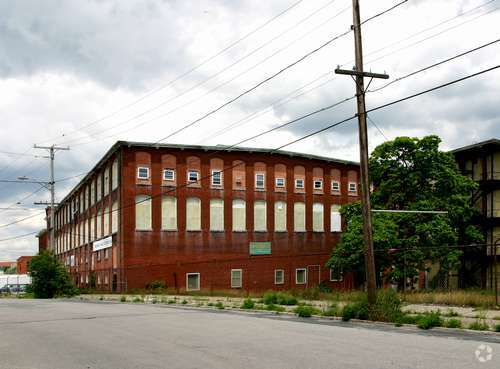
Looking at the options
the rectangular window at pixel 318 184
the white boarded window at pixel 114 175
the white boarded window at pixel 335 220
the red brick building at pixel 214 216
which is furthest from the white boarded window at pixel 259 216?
the white boarded window at pixel 114 175

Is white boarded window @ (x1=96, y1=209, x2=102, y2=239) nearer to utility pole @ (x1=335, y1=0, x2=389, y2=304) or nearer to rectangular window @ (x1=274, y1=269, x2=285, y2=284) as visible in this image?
rectangular window @ (x1=274, y1=269, x2=285, y2=284)

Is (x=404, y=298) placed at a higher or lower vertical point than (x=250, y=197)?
lower

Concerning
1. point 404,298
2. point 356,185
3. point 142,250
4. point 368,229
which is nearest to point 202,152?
point 142,250

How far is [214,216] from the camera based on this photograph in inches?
2170

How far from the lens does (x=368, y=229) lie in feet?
64.4

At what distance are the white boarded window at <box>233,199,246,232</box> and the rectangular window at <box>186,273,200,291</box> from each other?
18.1ft

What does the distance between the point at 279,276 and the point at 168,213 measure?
39.7 feet

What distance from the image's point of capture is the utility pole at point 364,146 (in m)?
19.5

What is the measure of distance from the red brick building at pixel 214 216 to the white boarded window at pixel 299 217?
94 millimetres

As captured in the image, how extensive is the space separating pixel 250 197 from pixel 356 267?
15964 millimetres

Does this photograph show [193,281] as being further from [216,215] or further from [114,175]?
[114,175]

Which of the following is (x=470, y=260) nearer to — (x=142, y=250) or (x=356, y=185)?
(x=356, y=185)

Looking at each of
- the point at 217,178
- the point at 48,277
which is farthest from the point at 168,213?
the point at 48,277

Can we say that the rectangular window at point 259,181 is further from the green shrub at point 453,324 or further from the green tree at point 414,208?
the green shrub at point 453,324
